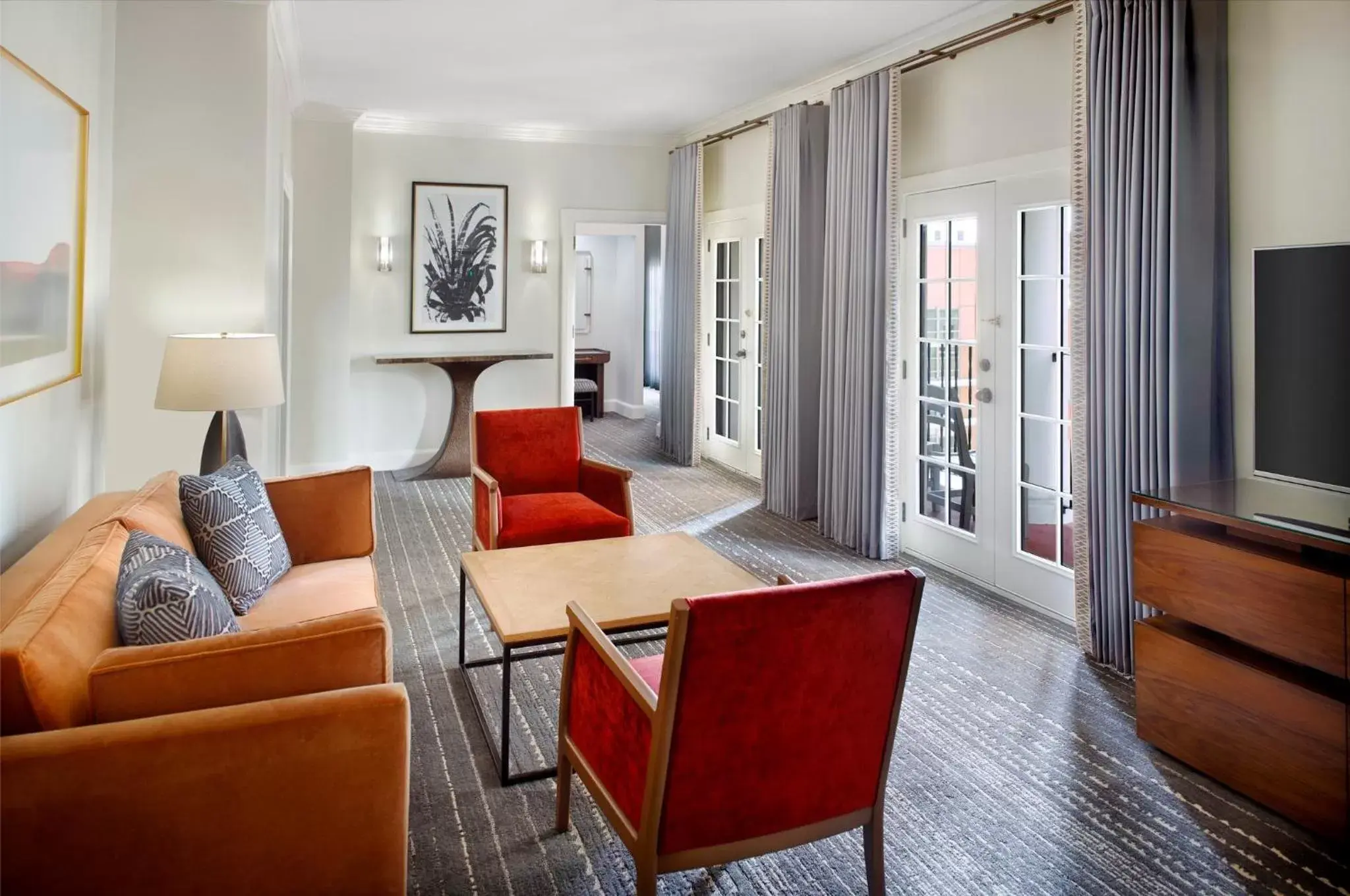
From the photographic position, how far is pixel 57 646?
154cm

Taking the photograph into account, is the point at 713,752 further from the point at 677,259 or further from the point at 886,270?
the point at 677,259

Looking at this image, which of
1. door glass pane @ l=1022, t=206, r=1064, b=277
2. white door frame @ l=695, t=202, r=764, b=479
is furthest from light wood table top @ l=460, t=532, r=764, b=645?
white door frame @ l=695, t=202, r=764, b=479

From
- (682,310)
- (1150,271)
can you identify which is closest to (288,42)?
(682,310)

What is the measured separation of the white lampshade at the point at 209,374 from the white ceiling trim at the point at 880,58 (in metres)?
3.41

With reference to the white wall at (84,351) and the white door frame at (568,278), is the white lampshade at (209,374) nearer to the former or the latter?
the white wall at (84,351)

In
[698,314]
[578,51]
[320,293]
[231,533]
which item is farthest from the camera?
[698,314]

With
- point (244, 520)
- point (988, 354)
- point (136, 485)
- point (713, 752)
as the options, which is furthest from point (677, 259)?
point (713, 752)

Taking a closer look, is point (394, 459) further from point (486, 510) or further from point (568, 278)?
point (486, 510)

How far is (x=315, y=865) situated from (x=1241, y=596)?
7.63 feet

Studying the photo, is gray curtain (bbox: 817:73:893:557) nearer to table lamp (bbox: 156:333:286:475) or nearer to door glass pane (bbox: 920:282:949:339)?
door glass pane (bbox: 920:282:949:339)

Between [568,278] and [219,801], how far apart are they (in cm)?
638

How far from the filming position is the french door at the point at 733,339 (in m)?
6.70

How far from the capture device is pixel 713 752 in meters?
1.74

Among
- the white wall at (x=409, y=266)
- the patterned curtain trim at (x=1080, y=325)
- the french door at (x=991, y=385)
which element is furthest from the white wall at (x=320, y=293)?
the patterned curtain trim at (x=1080, y=325)
